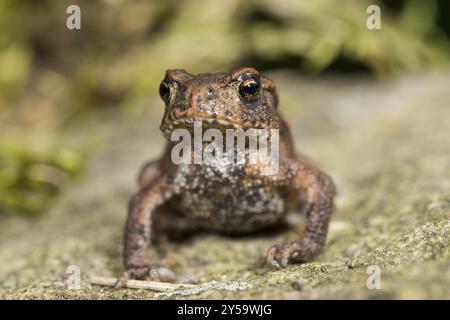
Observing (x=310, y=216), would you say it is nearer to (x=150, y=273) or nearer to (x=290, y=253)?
(x=290, y=253)

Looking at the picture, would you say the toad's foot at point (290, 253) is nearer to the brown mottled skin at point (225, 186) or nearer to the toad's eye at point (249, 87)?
the brown mottled skin at point (225, 186)

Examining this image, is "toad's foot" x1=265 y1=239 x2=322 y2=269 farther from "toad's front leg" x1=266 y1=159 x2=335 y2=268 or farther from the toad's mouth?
the toad's mouth

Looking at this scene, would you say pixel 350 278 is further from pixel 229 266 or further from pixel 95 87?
pixel 95 87

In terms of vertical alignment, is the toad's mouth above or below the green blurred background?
below

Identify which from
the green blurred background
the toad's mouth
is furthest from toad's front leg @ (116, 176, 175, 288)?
the green blurred background

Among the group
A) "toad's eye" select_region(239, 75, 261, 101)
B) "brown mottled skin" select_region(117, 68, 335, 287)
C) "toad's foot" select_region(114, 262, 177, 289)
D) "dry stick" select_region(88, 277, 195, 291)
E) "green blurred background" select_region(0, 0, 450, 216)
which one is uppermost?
"green blurred background" select_region(0, 0, 450, 216)
